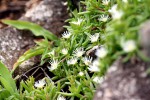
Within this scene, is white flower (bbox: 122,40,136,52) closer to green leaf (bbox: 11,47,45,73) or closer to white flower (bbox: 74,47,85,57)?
white flower (bbox: 74,47,85,57)

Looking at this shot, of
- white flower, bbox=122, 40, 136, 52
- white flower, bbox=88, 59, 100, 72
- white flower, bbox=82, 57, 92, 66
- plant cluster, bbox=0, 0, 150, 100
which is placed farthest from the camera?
white flower, bbox=82, 57, 92, 66

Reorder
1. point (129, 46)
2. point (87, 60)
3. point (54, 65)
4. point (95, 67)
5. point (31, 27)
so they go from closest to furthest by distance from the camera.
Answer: point (129, 46) → point (95, 67) → point (87, 60) → point (54, 65) → point (31, 27)

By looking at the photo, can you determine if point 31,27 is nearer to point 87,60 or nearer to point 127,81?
point 87,60

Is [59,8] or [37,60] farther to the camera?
[59,8]

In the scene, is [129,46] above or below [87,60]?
above

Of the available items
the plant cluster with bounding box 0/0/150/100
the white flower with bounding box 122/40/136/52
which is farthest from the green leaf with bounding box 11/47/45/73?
the white flower with bounding box 122/40/136/52

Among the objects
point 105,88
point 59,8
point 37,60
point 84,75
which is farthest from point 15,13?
point 105,88

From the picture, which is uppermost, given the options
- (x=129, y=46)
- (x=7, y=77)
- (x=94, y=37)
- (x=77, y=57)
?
(x=129, y=46)

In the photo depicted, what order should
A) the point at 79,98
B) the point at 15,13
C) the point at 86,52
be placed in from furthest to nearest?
the point at 15,13, the point at 86,52, the point at 79,98

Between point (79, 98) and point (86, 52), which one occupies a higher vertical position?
point (86, 52)

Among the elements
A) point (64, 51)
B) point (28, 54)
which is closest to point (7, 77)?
point (28, 54)

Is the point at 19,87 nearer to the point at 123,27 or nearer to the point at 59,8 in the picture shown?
the point at 59,8
